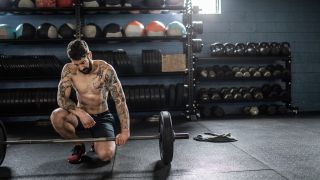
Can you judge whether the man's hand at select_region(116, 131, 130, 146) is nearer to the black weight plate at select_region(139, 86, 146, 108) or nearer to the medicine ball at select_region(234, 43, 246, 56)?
the black weight plate at select_region(139, 86, 146, 108)

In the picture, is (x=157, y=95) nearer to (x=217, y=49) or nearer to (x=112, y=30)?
(x=112, y=30)

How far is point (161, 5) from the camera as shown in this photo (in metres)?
4.83

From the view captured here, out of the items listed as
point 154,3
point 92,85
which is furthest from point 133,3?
point 92,85

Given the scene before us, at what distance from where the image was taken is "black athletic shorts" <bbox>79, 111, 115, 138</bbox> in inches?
100

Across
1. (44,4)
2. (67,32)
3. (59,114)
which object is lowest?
(59,114)

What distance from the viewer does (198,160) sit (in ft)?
8.32

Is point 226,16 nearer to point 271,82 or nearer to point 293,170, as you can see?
point 271,82

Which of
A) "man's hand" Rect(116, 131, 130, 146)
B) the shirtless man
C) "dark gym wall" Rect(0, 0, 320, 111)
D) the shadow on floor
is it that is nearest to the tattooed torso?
the shirtless man

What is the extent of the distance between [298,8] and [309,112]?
168 cm

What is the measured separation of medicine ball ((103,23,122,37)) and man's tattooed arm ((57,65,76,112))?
89.9 inches

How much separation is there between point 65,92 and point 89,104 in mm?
211

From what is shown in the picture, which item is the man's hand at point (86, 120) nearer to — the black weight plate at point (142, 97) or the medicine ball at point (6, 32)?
the black weight plate at point (142, 97)

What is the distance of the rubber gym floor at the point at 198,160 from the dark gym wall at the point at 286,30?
210cm

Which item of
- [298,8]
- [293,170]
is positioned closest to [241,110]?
[298,8]
